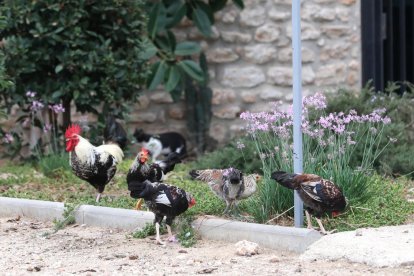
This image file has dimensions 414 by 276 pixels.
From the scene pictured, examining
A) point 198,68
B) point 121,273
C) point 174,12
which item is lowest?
point 121,273

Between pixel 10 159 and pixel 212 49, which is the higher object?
pixel 212 49

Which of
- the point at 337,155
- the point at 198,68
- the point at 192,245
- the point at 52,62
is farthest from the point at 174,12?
the point at 192,245

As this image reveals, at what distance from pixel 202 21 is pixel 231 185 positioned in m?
4.61

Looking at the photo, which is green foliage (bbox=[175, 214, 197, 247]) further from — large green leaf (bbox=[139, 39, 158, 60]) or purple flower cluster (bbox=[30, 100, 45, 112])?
large green leaf (bbox=[139, 39, 158, 60])

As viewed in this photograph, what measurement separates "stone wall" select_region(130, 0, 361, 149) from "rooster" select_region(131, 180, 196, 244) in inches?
194

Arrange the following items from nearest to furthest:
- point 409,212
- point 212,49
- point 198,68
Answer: point 409,212 < point 198,68 < point 212,49

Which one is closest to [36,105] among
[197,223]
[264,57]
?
[264,57]

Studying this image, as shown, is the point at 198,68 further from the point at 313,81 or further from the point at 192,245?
the point at 192,245

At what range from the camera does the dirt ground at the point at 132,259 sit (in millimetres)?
5188

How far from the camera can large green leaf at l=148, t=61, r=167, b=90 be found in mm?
9930

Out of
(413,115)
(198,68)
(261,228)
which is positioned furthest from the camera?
(198,68)

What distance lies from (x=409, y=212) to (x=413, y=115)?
2.75m

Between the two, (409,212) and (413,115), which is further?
(413,115)

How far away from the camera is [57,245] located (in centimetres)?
606
